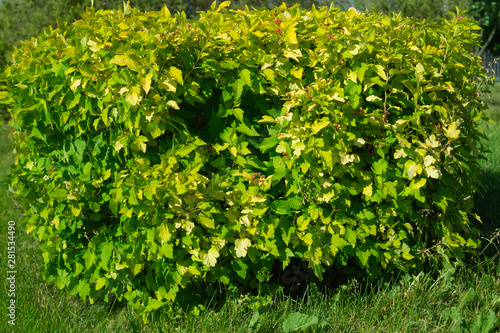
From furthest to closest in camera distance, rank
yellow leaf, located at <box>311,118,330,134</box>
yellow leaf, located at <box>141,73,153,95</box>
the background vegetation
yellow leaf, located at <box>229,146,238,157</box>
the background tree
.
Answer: the background tree, the background vegetation, yellow leaf, located at <box>229,146,238,157</box>, yellow leaf, located at <box>311,118,330,134</box>, yellow leaf, located at <box>141,73,153,95</box>

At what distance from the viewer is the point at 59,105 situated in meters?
2.78

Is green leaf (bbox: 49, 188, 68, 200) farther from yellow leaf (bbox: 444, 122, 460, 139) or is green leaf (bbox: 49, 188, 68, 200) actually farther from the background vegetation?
the background vegetation

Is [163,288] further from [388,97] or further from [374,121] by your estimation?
[388,97]

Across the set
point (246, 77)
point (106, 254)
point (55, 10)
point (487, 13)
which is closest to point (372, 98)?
point (246, 77)

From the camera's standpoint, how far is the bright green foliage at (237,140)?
8.47 ft

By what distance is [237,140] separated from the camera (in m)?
2.67

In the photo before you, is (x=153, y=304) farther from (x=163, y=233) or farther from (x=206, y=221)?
(x=206, y=221)

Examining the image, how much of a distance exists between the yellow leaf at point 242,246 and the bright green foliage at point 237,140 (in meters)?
0.01

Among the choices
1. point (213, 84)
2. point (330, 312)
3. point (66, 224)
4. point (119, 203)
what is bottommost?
point (330, 312)

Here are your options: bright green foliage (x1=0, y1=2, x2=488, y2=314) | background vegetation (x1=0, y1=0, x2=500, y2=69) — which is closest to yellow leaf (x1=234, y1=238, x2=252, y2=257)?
bright green foliage (x1=0, y1=2, x2=488, y2=314)

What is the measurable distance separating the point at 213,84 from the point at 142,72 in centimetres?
44

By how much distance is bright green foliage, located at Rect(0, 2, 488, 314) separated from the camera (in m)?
2.58

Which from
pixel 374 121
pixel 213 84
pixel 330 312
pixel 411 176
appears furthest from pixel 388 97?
pixel 330 312

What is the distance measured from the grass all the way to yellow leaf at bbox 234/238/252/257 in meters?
0.37
